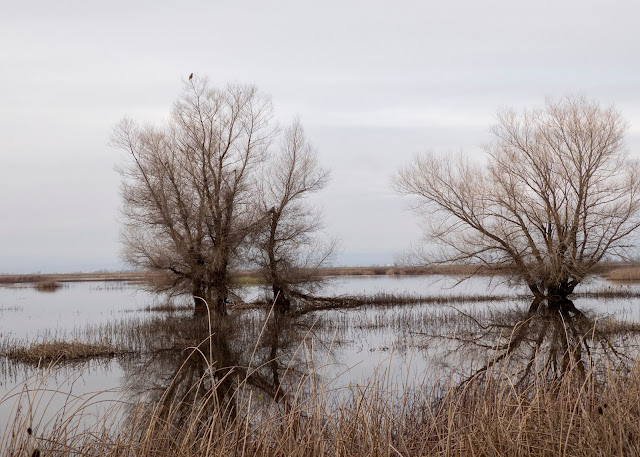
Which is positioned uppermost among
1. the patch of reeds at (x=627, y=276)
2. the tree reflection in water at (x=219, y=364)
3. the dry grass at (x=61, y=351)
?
the patch of reeds at (x=627, y=276)

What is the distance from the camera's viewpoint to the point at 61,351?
12.2 metres

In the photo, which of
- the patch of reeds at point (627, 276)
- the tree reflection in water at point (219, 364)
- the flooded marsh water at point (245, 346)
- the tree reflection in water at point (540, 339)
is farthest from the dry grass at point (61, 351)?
the patch of reeds at point (627, 276)

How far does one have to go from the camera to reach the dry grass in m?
12.0

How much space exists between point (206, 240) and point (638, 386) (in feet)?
69.5

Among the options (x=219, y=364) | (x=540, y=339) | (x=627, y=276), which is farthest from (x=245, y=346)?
(x=627, y=276)

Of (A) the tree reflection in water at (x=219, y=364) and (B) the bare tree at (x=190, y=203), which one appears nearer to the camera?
(A) the tree reflection in water at (x=219, y=364)

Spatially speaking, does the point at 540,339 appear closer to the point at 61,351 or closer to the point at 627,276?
the point at 61,351

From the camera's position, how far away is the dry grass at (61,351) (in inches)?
472

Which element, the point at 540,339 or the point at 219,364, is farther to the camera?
the point at 540,339

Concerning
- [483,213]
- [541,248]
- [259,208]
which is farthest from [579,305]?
[259,208]

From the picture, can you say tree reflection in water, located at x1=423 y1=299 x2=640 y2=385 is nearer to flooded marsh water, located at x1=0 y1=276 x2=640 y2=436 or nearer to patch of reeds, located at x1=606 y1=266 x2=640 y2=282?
flooded marsh water, located at x1=0 y1=276 x2=640 y2=436

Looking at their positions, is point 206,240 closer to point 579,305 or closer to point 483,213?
point 483,213

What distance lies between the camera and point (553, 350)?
12.0 metres

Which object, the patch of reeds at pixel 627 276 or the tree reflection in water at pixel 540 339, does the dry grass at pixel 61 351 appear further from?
the patch of reeds at pixel 627 276
